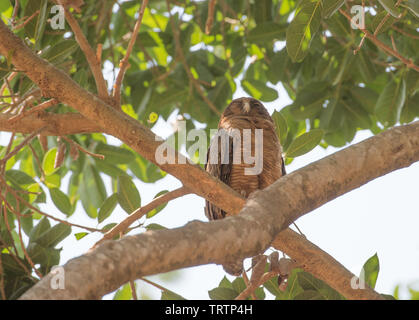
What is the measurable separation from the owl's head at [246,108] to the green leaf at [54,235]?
1.74 m

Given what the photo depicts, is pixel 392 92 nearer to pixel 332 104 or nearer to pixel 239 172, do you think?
pixel 332 104

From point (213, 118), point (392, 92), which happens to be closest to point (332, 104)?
point (392, 92)

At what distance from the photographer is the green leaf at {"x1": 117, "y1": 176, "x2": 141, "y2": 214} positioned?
323cm

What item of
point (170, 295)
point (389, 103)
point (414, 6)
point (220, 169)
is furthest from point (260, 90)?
point (170, 295)

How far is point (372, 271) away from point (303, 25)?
57.8 inches

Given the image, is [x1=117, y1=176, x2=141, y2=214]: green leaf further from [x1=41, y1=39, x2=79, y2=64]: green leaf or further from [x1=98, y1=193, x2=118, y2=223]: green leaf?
[x1=41, y1=39, x2=79, y2=64]: green leaf

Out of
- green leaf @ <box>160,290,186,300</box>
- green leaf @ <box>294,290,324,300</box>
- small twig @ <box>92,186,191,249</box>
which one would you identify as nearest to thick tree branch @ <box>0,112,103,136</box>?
small twig @ <box>92,186,191,249</box>

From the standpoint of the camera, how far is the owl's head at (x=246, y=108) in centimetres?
428

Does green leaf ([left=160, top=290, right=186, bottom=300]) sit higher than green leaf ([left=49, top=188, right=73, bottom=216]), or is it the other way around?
green leaf ([left=49, top=188, right=73, bottom=216])

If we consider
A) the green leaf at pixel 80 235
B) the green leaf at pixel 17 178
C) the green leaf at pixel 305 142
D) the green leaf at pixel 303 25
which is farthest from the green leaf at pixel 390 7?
the green leaf at pixel 17 178

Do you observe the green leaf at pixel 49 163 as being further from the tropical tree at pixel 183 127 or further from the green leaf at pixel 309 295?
the green leaf at pixel 309 295

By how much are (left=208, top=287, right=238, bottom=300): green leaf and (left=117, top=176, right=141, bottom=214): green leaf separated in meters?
0.73

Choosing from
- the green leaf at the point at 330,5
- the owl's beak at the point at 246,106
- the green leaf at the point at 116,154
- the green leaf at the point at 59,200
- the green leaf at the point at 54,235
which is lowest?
the green leaf at the point at 54,235
